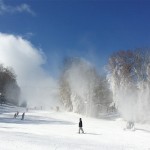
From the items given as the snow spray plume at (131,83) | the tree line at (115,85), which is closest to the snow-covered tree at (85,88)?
the tree line at (115,85)

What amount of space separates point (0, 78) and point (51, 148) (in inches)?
3958

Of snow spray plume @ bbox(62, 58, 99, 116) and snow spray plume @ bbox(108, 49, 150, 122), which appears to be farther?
snow spray plume @ bbox(62, 58, 99, 116)

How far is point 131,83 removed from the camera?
6781 centimetres

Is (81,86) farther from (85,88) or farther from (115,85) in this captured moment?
(115,85)

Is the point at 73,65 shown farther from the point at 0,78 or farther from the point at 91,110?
the point at 0,78

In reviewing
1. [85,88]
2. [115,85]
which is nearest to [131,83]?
[115,85]

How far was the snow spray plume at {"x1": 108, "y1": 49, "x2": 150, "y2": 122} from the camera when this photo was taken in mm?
65875

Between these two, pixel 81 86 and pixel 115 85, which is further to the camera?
pixel 81 86

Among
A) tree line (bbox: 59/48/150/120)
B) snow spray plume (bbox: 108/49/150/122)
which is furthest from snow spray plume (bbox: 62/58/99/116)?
snow spray plume (bbox: 108/49/150/122)

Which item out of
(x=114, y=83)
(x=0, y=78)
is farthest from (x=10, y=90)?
(x=114, y=83)

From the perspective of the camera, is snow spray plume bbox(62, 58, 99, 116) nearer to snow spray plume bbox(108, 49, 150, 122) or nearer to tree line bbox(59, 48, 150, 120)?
tree line bbox(59, 48, 150, 120)

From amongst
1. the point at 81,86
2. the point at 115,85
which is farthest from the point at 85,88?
the point at 115,85

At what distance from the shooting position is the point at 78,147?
2688cm

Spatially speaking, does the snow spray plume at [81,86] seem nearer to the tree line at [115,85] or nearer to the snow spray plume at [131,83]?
the tree line at [115,85]
